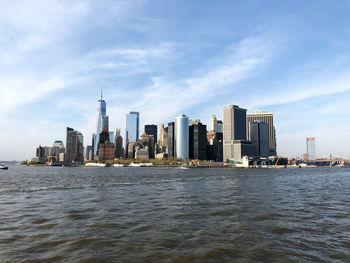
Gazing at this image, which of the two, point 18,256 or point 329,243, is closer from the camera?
point 18,256

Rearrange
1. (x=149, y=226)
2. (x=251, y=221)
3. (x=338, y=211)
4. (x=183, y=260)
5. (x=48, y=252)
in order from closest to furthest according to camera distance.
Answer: (x=183, y=260) → (x=48, y=252) → (x=149, y=226) → (x=251, y=221) → (x=338, y=211)

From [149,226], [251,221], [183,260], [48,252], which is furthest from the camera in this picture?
[251,221]

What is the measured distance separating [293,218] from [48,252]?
958 inches

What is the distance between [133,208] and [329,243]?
2248cm

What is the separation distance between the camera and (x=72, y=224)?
24.4 m

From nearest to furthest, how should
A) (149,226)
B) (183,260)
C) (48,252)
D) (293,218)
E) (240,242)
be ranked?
(183,260) < (48,252) < (240,242) < (149,226) < (293,218)

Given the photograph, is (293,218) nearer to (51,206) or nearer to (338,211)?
(338,211)

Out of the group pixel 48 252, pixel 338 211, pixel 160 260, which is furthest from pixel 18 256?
pixel 338 211

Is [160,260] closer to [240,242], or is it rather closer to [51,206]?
[240,242]

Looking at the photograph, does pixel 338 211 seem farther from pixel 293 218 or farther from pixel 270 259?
pixel 270 259

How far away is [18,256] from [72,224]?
8909 mm

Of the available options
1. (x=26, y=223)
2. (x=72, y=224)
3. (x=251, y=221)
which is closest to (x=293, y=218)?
(x=251, y=221)

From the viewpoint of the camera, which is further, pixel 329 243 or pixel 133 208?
pixel 133 208

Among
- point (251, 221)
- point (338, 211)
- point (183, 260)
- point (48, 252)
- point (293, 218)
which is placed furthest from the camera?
point (338, 211)
